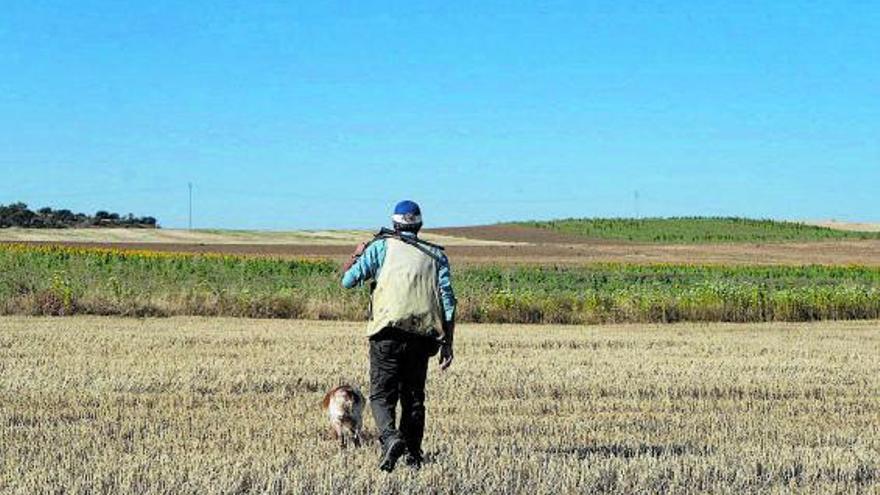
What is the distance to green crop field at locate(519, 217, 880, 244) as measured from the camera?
88.6 metres

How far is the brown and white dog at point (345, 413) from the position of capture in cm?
1047

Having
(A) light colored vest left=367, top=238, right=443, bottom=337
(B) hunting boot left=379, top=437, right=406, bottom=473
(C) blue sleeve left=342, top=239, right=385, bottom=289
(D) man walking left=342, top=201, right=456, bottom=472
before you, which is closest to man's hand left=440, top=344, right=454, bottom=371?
(D) man walking left=342, top=201, right=456, bottom=472

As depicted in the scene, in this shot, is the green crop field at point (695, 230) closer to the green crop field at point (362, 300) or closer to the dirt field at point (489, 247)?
the dirt field at point (489, 247)

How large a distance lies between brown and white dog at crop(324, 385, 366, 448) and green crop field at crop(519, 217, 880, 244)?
76334 millimetres

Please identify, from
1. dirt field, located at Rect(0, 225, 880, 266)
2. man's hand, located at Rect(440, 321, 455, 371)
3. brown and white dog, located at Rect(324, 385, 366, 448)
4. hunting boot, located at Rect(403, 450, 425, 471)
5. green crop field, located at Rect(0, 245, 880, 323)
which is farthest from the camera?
dirt field, located at Rect(0, 225, 880, 266)

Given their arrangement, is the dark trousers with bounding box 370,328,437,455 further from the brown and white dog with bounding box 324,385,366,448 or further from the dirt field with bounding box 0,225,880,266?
the dirt field with bounding box 0,225,880,266

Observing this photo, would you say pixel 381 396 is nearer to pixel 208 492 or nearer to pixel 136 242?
pixel 208 492

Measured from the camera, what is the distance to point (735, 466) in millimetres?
9773

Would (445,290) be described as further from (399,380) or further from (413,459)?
(413,459)

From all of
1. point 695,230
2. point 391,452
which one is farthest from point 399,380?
point 695,230

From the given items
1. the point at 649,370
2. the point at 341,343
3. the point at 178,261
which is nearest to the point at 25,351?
the point at 341,343

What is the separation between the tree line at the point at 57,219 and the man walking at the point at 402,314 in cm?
6541

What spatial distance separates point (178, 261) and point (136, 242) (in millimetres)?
22682

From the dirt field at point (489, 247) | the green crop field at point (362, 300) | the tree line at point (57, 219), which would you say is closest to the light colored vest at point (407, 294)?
the green crop field at point (362, 300)
